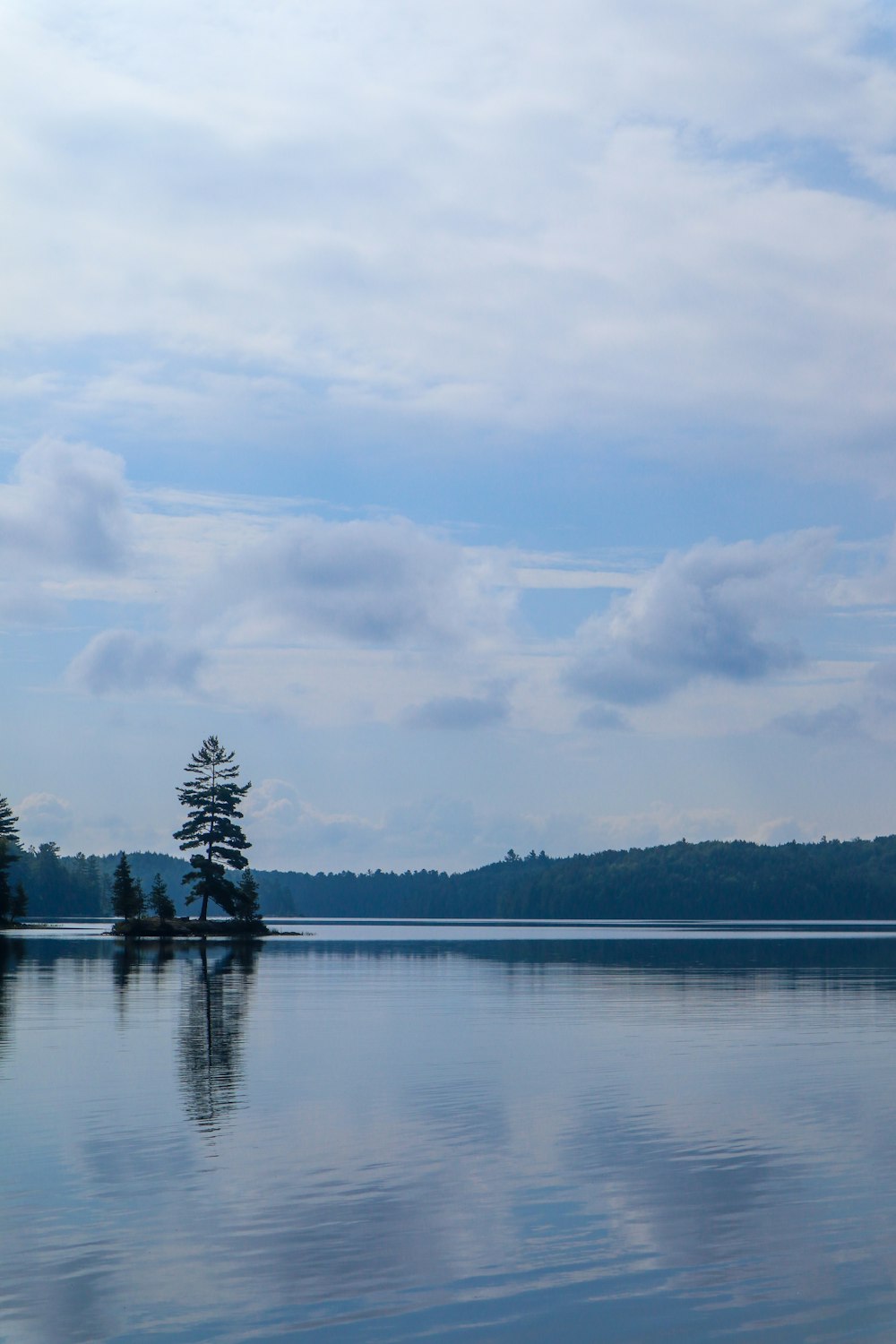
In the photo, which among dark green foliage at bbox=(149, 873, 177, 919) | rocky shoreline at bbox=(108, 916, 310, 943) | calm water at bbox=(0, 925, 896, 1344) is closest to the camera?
calm water at bbox=(0, 925, 896, 1344)

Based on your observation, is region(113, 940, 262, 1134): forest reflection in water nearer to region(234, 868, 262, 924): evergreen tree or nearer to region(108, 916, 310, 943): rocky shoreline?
region(108, 916, 310, 943): rocky shoreline

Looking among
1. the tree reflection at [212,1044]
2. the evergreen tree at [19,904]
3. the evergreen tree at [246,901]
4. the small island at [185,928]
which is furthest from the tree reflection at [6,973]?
the evergreen tree at [19,904]

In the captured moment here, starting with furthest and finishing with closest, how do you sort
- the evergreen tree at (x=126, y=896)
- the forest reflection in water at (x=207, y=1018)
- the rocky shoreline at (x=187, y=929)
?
the evergreen tree at (x=126, y=896) → the rocky shoreline at (x=187, y=929) → the forest reflection in water at (x=207, y=1018)

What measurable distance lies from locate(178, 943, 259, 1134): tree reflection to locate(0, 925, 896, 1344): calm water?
18 centimetres

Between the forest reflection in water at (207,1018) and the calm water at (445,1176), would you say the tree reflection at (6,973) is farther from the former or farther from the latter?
the forest reflection in water at (207,1018)

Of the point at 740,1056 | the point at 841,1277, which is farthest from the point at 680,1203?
the point at 740,1056

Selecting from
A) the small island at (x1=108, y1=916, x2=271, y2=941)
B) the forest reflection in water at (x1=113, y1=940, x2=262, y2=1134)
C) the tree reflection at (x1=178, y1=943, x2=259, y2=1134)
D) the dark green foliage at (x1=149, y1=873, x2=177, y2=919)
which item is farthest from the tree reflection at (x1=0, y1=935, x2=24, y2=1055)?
the dark green foliage at (x1=149, y1=873, x2=177, y2=919)

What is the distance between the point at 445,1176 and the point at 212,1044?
803 inches

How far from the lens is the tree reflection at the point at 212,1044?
32.1 m

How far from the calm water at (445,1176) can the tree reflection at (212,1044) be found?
184mm

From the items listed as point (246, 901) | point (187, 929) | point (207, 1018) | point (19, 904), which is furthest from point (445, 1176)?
point (19, 904)

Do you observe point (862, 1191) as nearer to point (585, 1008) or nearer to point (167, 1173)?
point (167, 1173)

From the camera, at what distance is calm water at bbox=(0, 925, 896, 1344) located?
56.8 ft

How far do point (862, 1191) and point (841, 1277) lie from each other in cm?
520
